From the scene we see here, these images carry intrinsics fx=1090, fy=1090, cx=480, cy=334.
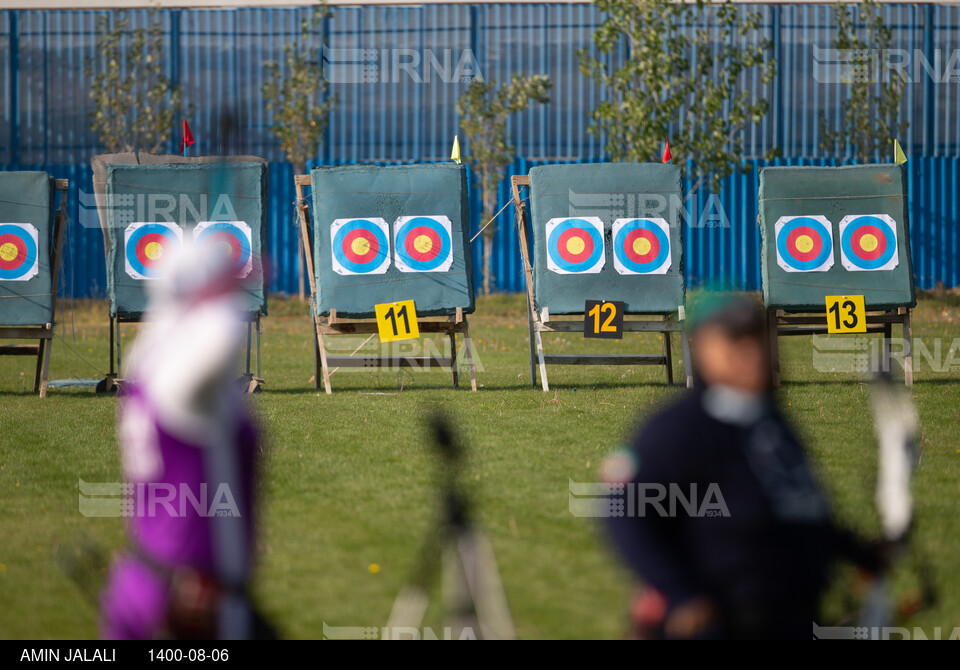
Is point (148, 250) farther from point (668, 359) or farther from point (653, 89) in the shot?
point (653, 89)

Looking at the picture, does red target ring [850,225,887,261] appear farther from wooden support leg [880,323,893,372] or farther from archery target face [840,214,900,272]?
wooden support leg [880,323,893,372]

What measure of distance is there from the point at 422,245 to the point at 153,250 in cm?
207

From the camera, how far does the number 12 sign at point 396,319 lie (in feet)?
26.5

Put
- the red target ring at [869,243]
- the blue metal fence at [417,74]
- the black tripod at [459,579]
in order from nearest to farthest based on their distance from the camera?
the black tripod at [459,579], the red target ring at [869,243], the blue metal fence at [417,74]

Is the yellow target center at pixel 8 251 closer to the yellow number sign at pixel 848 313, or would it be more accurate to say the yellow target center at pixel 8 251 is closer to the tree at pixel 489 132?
the yellow number sign at pixel 848 313

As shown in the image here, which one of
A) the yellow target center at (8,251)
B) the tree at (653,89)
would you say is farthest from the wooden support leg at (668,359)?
the tree at (653,89)

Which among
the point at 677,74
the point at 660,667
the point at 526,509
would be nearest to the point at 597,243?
the point at 526,509

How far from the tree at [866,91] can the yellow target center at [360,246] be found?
11128mm

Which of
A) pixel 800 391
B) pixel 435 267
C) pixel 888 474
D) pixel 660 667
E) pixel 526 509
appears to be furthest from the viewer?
pixel 435 267

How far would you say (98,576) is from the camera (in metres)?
3.60

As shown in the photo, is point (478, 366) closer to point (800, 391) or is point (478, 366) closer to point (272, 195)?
point (800, 391)

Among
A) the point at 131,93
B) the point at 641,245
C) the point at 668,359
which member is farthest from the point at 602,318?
the point at 131,93

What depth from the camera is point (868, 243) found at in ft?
28.1

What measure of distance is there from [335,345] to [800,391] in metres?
5.12
